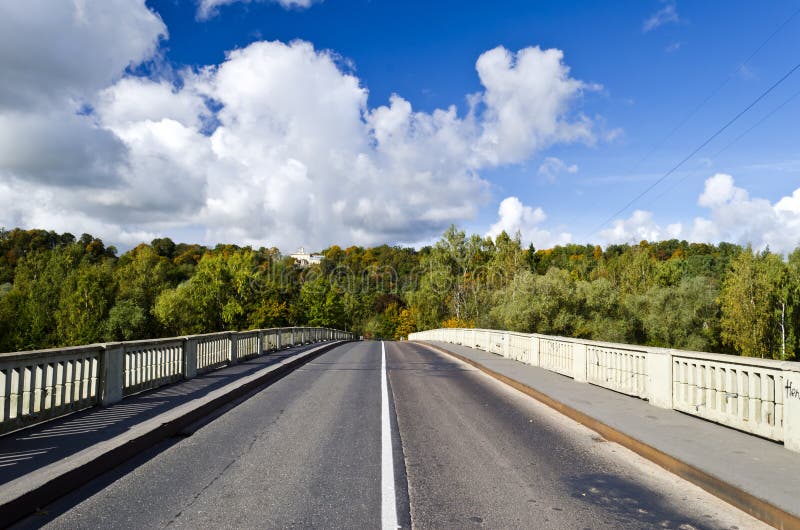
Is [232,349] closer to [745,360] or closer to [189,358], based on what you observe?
[189,358]

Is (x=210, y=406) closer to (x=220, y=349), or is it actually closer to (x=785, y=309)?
(x=220, y=349)

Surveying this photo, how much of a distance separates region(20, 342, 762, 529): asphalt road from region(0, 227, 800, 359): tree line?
47.0m

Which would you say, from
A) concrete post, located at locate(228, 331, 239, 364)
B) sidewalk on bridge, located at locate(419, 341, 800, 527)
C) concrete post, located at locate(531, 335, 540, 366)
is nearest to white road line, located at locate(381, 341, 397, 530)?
sidewalk on bridge, located at locate(419, 341, 800, 527)

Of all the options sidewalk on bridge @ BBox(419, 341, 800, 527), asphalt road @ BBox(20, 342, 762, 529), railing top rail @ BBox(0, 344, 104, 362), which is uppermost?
railing top rail @ BBox(0, 344, 104, 362)

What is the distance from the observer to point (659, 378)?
1006cm

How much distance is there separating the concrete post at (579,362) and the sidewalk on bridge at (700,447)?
1849mm

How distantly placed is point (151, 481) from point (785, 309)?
70426mm

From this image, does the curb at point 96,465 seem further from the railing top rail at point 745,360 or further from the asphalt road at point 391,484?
the railing top rail at point 745,360

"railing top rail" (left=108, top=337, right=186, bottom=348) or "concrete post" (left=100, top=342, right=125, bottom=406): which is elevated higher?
"railing top rail" (left=108, top=337, right=186, bottom=348)

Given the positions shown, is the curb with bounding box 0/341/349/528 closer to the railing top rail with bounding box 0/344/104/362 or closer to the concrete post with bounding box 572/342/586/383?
the railing top rail with bounding box 0/344/104/362

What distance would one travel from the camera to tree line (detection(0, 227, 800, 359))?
192 feet

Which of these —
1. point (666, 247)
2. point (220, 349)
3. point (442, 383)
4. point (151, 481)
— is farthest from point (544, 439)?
point (666, 247)

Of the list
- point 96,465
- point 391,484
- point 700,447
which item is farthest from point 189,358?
point 700,447

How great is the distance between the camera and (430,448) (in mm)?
7535
